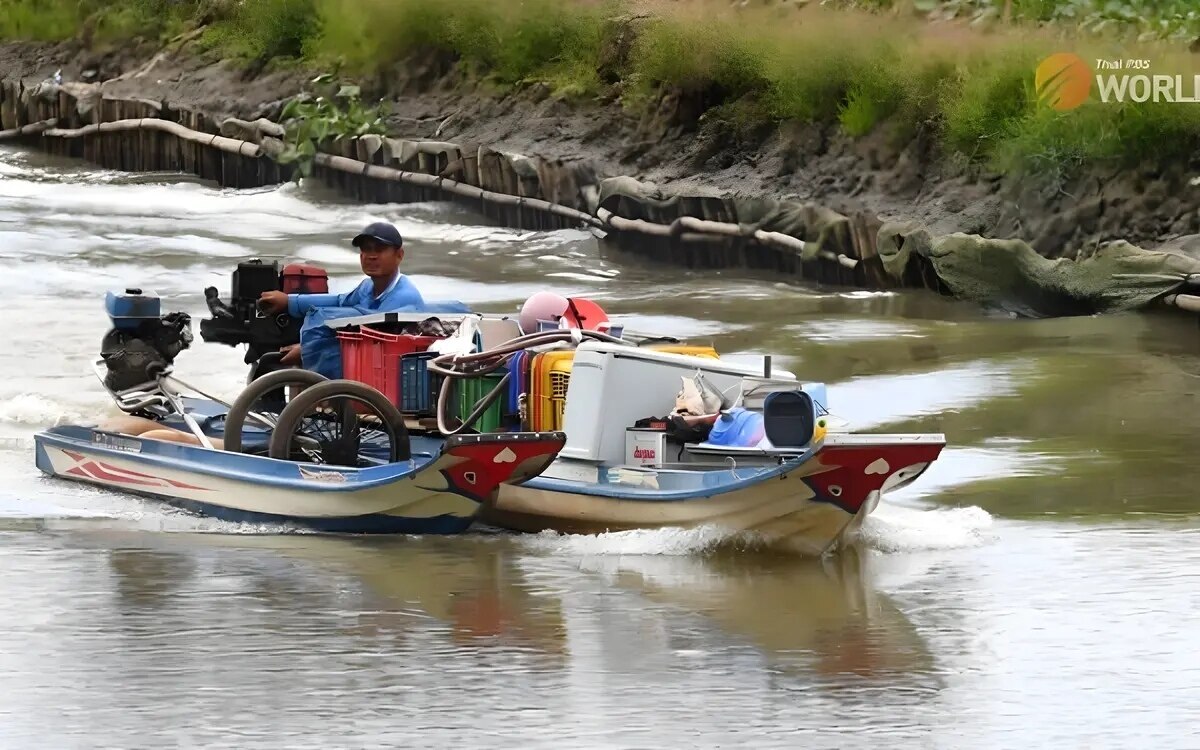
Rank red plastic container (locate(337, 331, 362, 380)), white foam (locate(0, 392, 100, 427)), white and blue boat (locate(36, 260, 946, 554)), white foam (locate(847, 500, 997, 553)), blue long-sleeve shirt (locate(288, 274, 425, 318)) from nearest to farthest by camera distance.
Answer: white and blue boat (locate(36, 260, 946, 554)) → white foam (locate(847, 500, 997, 553)) → red plastic container (locate(337, 331, 362, 380)) → blue long-sleeve shirt (locate(288, 274, 425, 318)) → white foam (locate(0, 392, 100, 427))

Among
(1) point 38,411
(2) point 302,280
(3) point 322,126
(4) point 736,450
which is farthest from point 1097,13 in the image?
(4) point 736,450

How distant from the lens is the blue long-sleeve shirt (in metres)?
12.9

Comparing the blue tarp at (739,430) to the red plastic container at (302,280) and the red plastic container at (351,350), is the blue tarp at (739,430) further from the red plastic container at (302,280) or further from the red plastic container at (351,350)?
the red plastic container at (302,280)

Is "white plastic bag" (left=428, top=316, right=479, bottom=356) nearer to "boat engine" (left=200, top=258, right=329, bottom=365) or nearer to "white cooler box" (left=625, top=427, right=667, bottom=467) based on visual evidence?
"white cooler box" (left=625, top=427, right=667, bottom=467)

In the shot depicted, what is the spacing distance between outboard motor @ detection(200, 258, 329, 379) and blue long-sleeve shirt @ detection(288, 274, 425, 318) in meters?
0.25

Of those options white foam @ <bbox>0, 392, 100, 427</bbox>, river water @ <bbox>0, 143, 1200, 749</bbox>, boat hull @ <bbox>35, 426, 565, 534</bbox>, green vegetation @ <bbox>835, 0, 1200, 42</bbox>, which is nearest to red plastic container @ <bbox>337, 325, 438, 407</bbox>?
boat hull @ <bbox>35, 426, 565, 534</bbox>

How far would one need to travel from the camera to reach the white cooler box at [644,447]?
37.4 feet

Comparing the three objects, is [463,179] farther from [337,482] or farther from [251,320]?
[337,482]

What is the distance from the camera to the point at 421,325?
41.4 ft

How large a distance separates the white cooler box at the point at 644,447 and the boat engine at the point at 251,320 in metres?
2.74

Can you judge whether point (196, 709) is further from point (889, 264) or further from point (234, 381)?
point (889, 264)

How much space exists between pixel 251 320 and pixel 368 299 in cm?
85

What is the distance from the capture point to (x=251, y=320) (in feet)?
43.5

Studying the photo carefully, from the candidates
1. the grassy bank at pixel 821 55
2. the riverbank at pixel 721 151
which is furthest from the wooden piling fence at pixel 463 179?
the grassy bank at pixel 821 55
